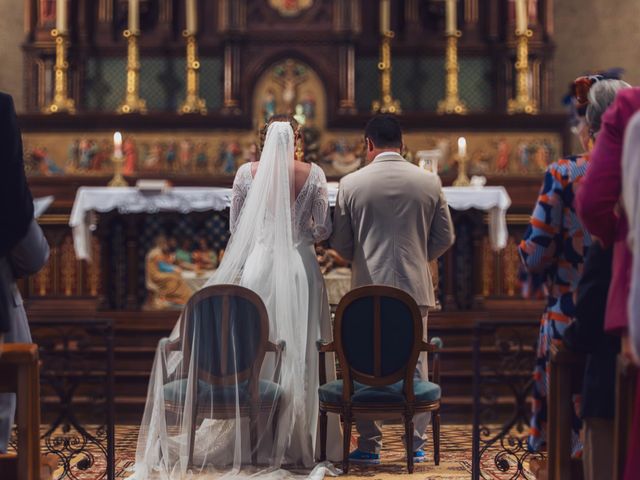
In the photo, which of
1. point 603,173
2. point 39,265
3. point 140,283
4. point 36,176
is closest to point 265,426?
point 39,265

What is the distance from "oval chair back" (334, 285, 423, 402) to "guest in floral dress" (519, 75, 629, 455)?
952mm

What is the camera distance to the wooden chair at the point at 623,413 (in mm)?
3594

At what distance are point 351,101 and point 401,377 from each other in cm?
593

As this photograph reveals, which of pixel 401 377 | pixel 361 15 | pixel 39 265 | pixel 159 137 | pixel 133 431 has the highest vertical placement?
pixel 361 15

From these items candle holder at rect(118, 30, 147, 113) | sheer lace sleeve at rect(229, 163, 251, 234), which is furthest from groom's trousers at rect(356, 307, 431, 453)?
candle holder at rect(118, 30, 147, 113)

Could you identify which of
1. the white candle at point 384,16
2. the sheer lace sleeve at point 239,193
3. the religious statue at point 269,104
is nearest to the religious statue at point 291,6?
the white candle at point 384,16

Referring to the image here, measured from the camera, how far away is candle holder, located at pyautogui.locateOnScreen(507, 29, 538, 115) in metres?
11.2

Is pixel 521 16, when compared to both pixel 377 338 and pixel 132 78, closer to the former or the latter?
pixel 132 78

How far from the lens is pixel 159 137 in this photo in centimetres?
1120

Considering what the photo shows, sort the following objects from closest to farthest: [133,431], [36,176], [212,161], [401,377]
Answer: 1. [401,377]
2. [133,431]
3. [36,176]
4. [212,161]

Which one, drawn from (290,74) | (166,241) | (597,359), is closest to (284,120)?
(597,359)

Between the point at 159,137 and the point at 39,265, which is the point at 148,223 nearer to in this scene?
the point at 159,137

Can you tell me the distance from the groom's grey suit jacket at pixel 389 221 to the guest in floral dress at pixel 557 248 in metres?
1.27

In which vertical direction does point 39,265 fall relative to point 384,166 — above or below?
below
